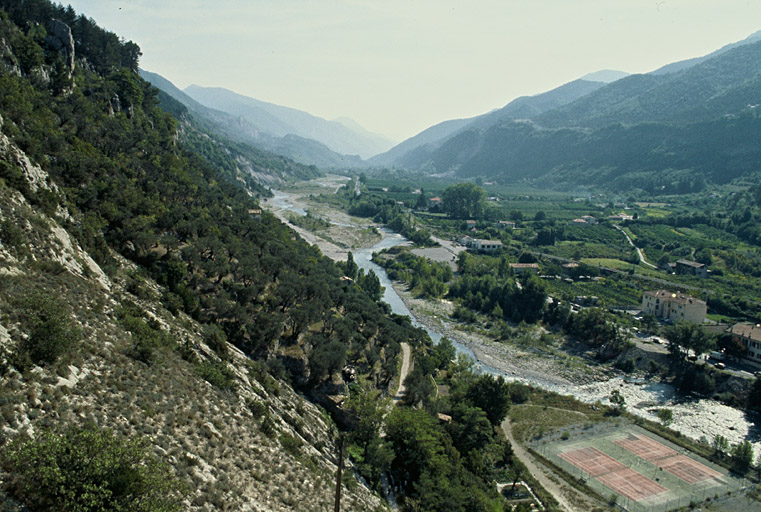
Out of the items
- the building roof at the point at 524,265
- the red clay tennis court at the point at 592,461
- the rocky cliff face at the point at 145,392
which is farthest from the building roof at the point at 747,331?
the rocky cliff face at the point at 145,392

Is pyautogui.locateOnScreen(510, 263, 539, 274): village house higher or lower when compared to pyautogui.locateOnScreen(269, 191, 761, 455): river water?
higher

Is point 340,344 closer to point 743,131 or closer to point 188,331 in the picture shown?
point 188,331

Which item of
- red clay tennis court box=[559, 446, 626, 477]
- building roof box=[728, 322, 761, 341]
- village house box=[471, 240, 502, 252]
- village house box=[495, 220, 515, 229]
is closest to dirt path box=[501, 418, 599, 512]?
red clay tennis court box=[559, 446, 626, 477]

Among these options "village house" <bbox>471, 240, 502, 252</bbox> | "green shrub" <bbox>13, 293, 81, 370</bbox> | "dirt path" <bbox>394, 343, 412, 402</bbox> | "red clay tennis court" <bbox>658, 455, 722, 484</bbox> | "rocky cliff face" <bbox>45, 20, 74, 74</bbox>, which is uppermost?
"rocky cliff face" <bbox>45, 20, 74, 74</bbox>

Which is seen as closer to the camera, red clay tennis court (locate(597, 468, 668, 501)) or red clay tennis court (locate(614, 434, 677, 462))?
red clay tennis court (locate(597, 468, 668, 501))

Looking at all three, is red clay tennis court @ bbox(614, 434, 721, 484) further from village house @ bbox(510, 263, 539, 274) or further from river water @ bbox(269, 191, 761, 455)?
village house @ bbox(510, 263, 539, 274)

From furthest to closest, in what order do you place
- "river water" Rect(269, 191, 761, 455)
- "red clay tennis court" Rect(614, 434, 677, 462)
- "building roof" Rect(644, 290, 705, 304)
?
"building roof" Rect(644, 290, 705, 304) → "river water" Rect(269, 191, 761, 455) → "red clay tennis court" Rect(614, 434, 677, 462)

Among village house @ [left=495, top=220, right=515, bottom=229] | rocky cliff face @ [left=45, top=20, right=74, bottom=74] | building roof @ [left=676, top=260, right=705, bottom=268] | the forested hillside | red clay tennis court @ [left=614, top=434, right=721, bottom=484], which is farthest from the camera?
village house @ [left=495, top=220, right=515, bottom=229]
